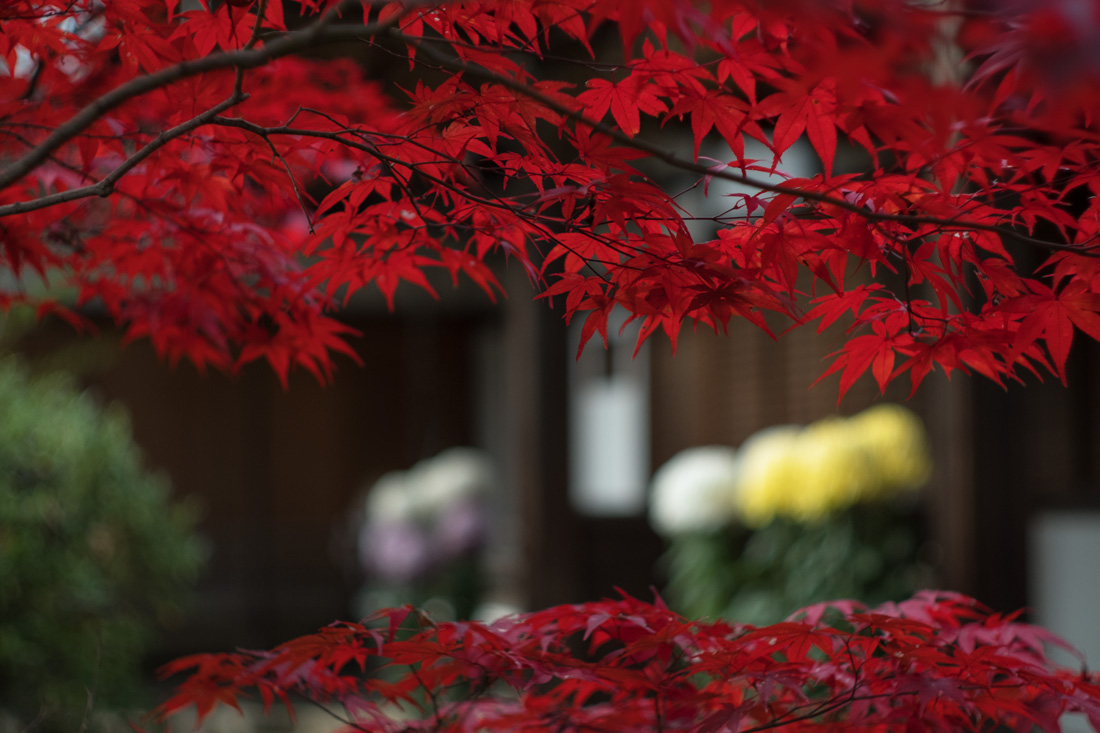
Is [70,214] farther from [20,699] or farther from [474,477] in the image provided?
[474,477]

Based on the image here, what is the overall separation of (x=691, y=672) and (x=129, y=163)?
956 millimetres

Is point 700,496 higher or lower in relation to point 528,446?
lower

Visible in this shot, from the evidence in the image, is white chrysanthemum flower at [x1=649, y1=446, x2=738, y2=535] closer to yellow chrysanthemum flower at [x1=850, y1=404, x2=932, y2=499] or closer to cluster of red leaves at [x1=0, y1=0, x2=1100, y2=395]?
yellow chrysanthemum flower at [x1=850, y1=404, x2=932, y2=499]

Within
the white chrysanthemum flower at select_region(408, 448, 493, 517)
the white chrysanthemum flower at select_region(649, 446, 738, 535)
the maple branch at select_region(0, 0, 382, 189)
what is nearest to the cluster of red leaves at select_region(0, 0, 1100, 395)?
the maple branch at select_region(0, 0, 382, 189)

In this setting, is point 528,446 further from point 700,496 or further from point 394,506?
point 394,506

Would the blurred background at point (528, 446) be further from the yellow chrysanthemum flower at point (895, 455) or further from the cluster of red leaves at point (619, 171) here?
the cluster of red leaves at point (619, 171)

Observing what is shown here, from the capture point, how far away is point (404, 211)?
1.52 m

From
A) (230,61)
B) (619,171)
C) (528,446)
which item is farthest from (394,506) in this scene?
(230,61)

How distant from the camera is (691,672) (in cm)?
128

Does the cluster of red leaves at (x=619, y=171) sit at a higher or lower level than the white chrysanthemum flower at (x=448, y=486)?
higher

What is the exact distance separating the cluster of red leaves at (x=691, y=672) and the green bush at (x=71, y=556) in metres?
2.00

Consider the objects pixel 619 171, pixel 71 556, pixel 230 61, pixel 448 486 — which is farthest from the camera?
pixel 448 486

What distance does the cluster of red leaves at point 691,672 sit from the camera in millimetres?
1300

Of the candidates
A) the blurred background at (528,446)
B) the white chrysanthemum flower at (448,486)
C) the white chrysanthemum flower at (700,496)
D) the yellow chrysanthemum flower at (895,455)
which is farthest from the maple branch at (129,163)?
the white chrysanthemum flower at (448,486)
